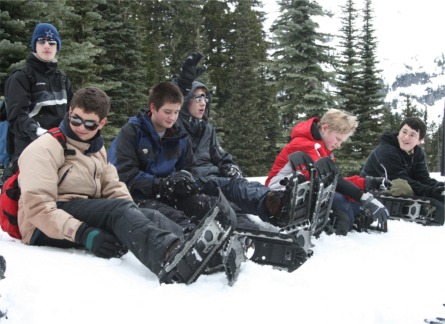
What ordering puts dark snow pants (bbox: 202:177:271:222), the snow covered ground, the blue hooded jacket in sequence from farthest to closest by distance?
dark snow pants (bbox: 202:177:271:222), the blue hooded jacket, the snow covered ground

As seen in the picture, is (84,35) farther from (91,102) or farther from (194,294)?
(194,294)

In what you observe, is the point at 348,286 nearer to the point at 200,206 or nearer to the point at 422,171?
the point at 200,206

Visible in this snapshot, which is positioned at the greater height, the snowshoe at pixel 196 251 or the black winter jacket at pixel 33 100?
the black winter jacket at pixel 33 100

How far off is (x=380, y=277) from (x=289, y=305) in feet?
4.79

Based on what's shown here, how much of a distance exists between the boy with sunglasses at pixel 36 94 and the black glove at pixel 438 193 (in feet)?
16.4

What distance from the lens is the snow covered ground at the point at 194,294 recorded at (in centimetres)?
232

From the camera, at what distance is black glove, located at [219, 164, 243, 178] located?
5.38 m

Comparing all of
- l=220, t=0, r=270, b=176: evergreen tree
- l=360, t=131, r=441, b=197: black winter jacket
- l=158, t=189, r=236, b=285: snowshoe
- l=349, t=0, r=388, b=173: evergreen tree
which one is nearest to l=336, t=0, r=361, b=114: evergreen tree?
l=349, t=0, r=388, b=173: evergreen tree

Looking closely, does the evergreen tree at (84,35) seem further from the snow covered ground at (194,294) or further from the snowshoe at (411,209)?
the snow covered ground at (194,294)

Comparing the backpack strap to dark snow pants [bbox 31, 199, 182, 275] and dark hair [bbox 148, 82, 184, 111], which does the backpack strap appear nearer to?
dark snow pants [bbox 31, 199, 182, 275]

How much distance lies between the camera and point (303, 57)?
21.5 metres

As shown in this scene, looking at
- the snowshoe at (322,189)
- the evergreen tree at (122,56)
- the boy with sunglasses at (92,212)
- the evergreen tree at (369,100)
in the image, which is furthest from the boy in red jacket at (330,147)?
the evergreen tree at (369,100)

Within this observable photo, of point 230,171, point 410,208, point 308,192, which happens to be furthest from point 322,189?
point 410,208

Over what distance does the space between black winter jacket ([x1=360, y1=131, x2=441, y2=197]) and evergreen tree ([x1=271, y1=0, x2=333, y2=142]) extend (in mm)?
13503
